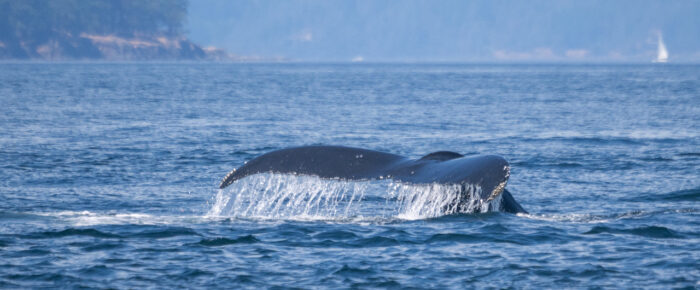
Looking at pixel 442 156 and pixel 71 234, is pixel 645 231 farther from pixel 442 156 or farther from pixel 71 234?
pixel 71 234

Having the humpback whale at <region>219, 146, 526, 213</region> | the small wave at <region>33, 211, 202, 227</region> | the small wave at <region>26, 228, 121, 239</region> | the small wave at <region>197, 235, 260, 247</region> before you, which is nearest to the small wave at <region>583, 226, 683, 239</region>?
the humpback whale at <region>219, 146, 526, 213</region>

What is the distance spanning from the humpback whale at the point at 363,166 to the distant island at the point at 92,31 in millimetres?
135860

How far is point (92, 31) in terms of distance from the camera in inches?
5679

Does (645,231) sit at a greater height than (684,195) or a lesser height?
greater

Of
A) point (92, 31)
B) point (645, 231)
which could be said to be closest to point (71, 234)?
point (645, 231)

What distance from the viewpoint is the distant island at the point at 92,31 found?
137250mm

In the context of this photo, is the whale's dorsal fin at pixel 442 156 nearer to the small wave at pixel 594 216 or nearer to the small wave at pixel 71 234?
the small wave at pixel 594 216

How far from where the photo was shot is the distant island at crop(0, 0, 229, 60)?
5404 inches

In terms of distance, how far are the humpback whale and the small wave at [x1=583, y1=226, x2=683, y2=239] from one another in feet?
8.51

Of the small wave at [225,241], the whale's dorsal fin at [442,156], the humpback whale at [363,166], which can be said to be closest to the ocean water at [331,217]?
the small wave at [225,241]

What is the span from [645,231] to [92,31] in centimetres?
14154

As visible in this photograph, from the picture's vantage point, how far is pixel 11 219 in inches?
423

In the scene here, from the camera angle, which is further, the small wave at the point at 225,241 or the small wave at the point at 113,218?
the small wave at the point at 113,218

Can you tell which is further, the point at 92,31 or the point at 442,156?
the point at 92,31
